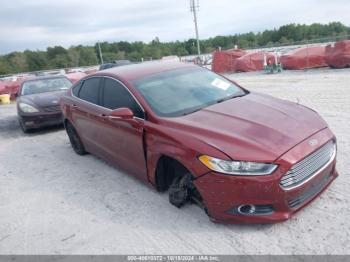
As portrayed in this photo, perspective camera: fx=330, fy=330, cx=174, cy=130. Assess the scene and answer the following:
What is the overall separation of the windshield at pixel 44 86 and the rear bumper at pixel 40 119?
129cm

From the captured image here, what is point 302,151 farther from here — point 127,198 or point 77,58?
point 77,58

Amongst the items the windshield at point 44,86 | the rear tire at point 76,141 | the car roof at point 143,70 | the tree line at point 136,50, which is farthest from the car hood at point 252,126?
the tree line at point 136,50

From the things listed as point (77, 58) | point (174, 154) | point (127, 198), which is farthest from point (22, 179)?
point (77, 58)

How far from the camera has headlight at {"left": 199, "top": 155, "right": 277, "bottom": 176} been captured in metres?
2.98

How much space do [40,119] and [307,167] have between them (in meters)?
7.36

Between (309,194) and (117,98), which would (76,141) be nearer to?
(117,98)

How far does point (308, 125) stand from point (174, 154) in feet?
4.81

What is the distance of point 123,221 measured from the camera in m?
3.78

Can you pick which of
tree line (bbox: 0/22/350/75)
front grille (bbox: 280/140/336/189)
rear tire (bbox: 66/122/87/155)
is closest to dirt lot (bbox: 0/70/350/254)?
rear tire (bbox: 66/122/87/155)

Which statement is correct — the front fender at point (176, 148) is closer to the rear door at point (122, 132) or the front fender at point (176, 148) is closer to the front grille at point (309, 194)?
the rear door at point (122, 132)

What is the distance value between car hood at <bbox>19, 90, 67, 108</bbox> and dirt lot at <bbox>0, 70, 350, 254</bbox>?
10.2ft

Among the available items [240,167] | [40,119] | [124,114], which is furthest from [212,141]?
[40,119]

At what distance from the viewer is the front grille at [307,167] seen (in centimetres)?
303

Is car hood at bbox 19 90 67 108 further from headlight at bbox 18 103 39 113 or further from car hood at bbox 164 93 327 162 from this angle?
car hood at bbox 164 93 327 162
